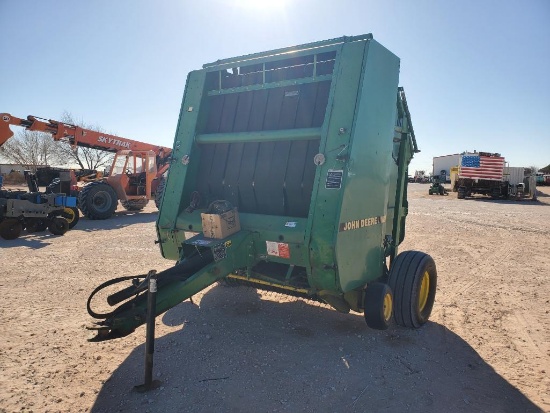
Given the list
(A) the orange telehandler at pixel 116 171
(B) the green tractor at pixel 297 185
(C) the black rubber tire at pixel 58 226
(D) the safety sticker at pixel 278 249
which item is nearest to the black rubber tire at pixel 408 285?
(B) the green tractor at pixel 297 185

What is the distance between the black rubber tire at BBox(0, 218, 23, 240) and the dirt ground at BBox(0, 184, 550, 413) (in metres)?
3.34

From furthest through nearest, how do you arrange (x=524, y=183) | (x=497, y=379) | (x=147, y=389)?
(x=524, y=183)
(x=497, y=379)
(x=147, y=389)

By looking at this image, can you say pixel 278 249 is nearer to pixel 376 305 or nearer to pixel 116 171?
pixel 376 305

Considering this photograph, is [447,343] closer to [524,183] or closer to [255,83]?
[255,83]

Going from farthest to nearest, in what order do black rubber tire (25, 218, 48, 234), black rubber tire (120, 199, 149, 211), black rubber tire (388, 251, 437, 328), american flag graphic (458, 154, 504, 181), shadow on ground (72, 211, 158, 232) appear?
american flag graphic (458, 154, 504, 181) → black rubber tire (120, 199, 149, 211) → shadow on ground (72, 211, 158, 232) → black rubber tire (25, 218, 48, 234) → black rubber tire (388, 251, 437, 328)

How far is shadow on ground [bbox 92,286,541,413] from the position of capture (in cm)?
276

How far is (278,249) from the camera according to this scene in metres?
3.52

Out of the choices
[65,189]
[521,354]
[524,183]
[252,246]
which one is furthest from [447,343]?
[524,183]

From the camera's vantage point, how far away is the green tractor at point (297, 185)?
Result: 10.7ft

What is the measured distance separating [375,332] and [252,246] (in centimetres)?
164

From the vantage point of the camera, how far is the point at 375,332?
400 centimetres

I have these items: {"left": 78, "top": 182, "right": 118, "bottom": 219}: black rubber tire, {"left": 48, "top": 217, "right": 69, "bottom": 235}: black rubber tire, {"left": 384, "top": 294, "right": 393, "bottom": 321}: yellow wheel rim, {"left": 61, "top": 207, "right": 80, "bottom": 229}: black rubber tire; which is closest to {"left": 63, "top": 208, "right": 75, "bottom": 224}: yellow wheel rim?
{"left": 61, "top": 207, "right": 80, "bottom": 229}: black rubber tire

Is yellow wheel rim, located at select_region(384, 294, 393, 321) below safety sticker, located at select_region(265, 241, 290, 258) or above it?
below

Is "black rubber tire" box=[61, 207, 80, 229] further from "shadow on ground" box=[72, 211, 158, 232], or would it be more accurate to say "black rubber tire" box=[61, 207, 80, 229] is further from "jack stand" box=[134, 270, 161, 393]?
"jack stand" box=[134, 270, 161, 393]
